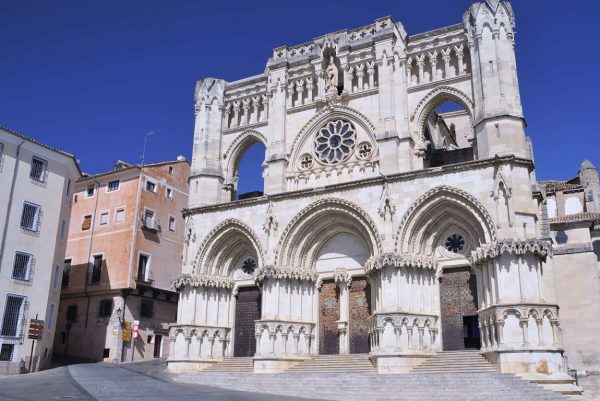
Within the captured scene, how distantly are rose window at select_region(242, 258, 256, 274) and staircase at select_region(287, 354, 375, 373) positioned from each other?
216 inches

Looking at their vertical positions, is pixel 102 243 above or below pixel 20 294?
above

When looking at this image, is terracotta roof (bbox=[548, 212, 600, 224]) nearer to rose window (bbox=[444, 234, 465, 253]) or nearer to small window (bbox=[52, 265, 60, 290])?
rose window (bbox=[444, 234, 465, 253])

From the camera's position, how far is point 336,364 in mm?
22328

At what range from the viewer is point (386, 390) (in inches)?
710

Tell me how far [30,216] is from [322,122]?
1479 cm

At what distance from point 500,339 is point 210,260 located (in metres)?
13.4

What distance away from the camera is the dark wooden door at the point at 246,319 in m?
26.2

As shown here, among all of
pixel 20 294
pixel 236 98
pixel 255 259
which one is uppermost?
pixel 236 98

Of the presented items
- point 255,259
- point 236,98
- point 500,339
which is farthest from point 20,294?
point 500,339

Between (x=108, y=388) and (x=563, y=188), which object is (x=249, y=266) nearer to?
(x=108, y=388)

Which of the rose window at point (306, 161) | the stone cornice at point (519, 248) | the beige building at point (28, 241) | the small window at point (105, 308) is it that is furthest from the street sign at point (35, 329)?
the stone cornice at point (519, 248)

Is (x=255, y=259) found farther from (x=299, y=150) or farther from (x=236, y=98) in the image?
(x=236, y=98)

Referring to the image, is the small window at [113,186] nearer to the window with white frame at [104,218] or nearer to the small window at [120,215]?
the window with white frame at [104,218]

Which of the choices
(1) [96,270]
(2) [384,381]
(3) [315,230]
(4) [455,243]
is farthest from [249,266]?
(1) [96,270]
